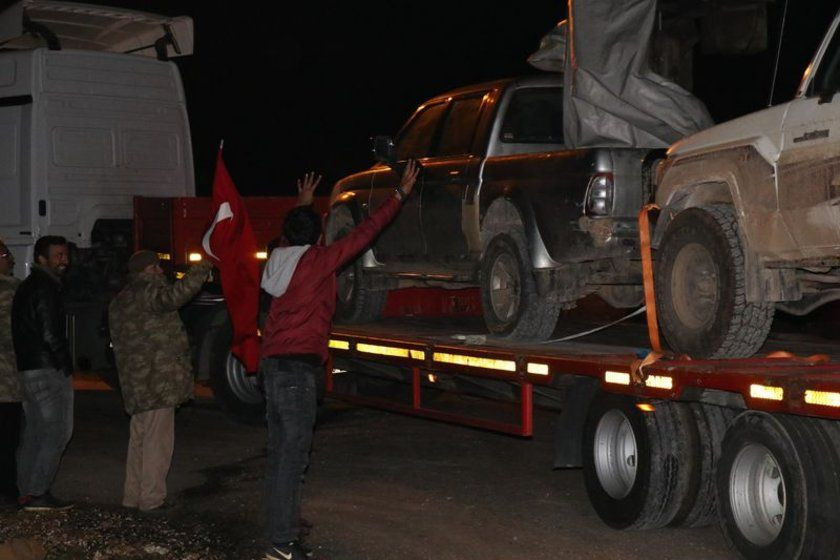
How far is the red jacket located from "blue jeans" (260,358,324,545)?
0.37ft

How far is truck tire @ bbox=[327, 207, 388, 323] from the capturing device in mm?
11672

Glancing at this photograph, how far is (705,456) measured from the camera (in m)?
7.44

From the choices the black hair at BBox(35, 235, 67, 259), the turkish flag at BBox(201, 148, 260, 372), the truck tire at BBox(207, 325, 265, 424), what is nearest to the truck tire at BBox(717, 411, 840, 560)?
the turkish flag at BBox(201, 148, 260, 372)

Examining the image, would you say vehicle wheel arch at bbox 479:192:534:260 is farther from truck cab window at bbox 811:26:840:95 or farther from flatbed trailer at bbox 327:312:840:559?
truck cab window at bbox 811:26:840:95

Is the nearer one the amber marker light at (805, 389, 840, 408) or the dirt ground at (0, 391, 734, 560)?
the amber marker light at (805, 389, 840, 408)

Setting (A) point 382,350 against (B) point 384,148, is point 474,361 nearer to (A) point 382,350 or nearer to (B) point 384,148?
(A) point 382,350

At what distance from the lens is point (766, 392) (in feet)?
20.6

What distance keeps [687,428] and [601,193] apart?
1.66 m

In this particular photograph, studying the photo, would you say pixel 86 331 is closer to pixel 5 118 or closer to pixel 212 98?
pixel 5 118

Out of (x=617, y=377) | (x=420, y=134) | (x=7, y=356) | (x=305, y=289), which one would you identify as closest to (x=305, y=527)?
(x=305, y=289)

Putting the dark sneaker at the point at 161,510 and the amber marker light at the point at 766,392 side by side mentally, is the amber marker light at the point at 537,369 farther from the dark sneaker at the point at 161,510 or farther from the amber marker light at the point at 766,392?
the dark sneaker at the point at 161,510

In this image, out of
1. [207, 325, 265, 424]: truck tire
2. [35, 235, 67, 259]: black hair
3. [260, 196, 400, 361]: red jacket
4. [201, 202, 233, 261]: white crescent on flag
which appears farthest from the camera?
[207, 325, 265, 424]: truck tire

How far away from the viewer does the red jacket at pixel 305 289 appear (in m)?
7.24

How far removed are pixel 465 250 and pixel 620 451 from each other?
250 cm
